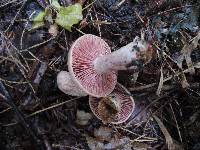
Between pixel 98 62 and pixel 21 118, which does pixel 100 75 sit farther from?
pixel 21 118

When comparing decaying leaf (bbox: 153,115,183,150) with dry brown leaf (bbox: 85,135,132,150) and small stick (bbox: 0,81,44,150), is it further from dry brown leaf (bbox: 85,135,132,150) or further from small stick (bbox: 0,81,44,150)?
small stick (bbox: 0,81,44,150)

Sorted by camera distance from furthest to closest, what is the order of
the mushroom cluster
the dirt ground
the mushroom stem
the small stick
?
the dirt ground < the small stick < the mushroom cluster < the mushroom stem

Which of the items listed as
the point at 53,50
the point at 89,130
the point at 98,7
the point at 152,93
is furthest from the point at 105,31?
the point at 89,130

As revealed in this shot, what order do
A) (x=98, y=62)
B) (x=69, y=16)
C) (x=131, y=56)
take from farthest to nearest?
(x=69, y=16) → (x=98, y=62) → (x=131, y=56)

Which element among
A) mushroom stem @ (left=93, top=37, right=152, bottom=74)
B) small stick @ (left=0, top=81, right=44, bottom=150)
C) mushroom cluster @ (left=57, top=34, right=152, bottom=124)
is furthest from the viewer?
small stick @ (left=0, top=81, right=44, bottom=150)

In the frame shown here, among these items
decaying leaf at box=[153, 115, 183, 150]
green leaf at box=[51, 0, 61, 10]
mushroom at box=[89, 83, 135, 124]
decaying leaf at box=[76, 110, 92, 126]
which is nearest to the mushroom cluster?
mushroom at box=[89, 83, 135, 124]

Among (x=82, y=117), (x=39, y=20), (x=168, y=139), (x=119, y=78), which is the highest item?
(x=39, y=20)

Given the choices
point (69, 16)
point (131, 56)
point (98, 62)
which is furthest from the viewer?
point (69, 16)

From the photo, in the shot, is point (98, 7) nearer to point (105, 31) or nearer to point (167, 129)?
point (105, 31)

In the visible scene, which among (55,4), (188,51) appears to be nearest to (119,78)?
(188,51)
